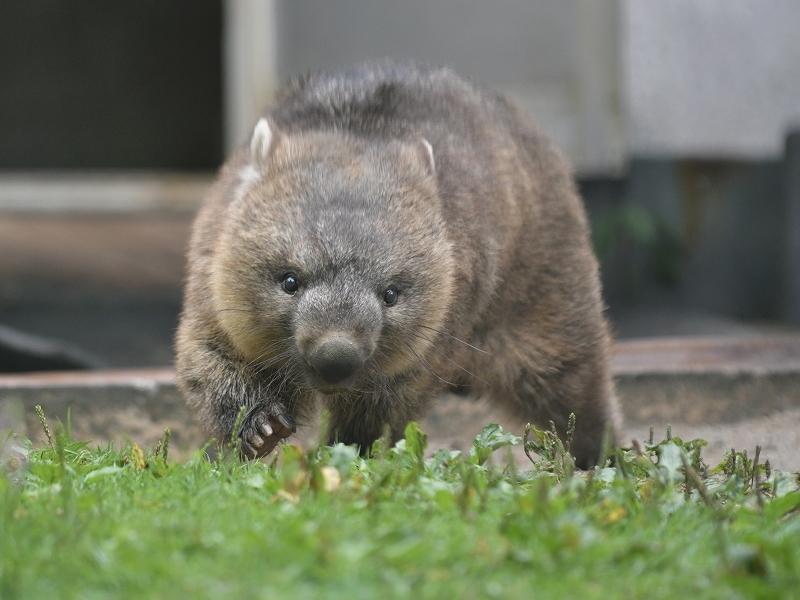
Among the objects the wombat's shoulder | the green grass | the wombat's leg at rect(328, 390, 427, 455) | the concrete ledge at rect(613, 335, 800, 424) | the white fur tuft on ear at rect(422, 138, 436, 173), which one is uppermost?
the wombat's shoulder

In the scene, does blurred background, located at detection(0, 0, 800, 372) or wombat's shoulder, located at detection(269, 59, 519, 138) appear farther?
blurred background, located at detection(0, 0, 800, 372)

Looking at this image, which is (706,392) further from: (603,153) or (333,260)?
(603,153)

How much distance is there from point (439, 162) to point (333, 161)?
45 centimetres

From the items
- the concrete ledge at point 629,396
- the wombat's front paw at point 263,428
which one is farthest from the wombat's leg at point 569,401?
the wombat's front paw at point 263,428

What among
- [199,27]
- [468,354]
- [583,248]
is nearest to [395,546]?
[468,354]

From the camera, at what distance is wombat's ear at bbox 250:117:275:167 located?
3.51 meters

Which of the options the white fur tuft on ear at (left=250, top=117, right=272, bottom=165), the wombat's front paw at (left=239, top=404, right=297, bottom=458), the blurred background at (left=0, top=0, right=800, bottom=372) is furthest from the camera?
the blurred background at (left=0, top=0, right=800, bottom=372)

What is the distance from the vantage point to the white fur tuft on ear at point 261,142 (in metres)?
3.51

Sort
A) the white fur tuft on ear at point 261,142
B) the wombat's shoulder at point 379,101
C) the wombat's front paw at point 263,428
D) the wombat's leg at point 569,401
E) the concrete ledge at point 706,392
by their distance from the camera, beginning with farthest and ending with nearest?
1. the concrete ledge at point 706,392
2. the wombat's leg at point 569,401
3. the wombat's shoulder at point 379,101
4. the white fur tuft on ear at point 261,142
5. the wombat's front paw at point 263,428

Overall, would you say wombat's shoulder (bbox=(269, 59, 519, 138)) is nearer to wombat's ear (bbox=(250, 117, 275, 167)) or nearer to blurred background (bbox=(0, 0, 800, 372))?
wombat's ear (bbox=(250, 117, 275, 167))

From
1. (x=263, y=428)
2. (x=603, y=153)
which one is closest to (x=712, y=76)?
(x=603, y=153)

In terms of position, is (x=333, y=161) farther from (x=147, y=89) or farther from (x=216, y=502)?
(x=147, y=89)

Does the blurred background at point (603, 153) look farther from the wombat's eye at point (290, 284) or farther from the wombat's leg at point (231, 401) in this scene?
the wombat's eye at point (290, 284)

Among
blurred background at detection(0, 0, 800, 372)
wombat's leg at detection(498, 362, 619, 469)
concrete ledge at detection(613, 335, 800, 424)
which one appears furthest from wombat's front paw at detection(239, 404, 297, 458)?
blurred background at detection(0, 0, 800, 372)
